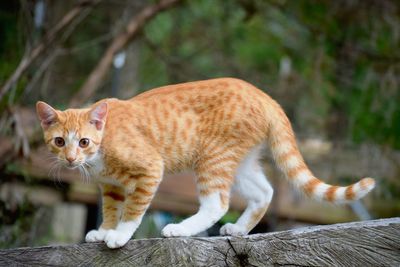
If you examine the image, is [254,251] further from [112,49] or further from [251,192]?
[112,49]

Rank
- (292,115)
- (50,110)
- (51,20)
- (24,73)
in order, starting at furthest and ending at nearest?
(292,115) → (51,20) → (24,73) → (50,110)

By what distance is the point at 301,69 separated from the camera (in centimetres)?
941

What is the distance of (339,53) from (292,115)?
1168 millimetres

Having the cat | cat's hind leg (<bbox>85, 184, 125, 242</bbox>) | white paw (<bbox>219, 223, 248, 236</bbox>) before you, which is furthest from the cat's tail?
cat's hind leg (<bbox>85, 184, 125, 242</bbox>)

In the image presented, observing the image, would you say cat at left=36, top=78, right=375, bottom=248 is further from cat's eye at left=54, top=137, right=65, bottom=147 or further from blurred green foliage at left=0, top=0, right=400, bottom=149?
blurred green foliage at left=0, top=0, right=400, bottom=149

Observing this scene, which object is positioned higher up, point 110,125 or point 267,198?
point 110,125

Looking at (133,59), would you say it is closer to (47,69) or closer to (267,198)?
(47,69)

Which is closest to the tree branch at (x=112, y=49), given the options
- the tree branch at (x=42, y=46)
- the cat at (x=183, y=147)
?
the tree branch at (x=42, y=46)

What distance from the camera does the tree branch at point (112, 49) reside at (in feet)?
23.4

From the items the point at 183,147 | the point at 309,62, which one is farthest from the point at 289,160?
the point at 309,62

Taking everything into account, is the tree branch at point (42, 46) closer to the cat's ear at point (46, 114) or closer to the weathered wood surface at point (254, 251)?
the cat's ear at point (46, 114)

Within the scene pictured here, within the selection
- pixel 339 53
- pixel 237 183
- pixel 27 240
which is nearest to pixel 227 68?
pixel 339 53

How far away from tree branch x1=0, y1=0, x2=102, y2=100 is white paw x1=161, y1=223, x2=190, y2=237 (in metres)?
2.85

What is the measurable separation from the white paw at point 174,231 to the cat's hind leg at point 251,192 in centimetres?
40
